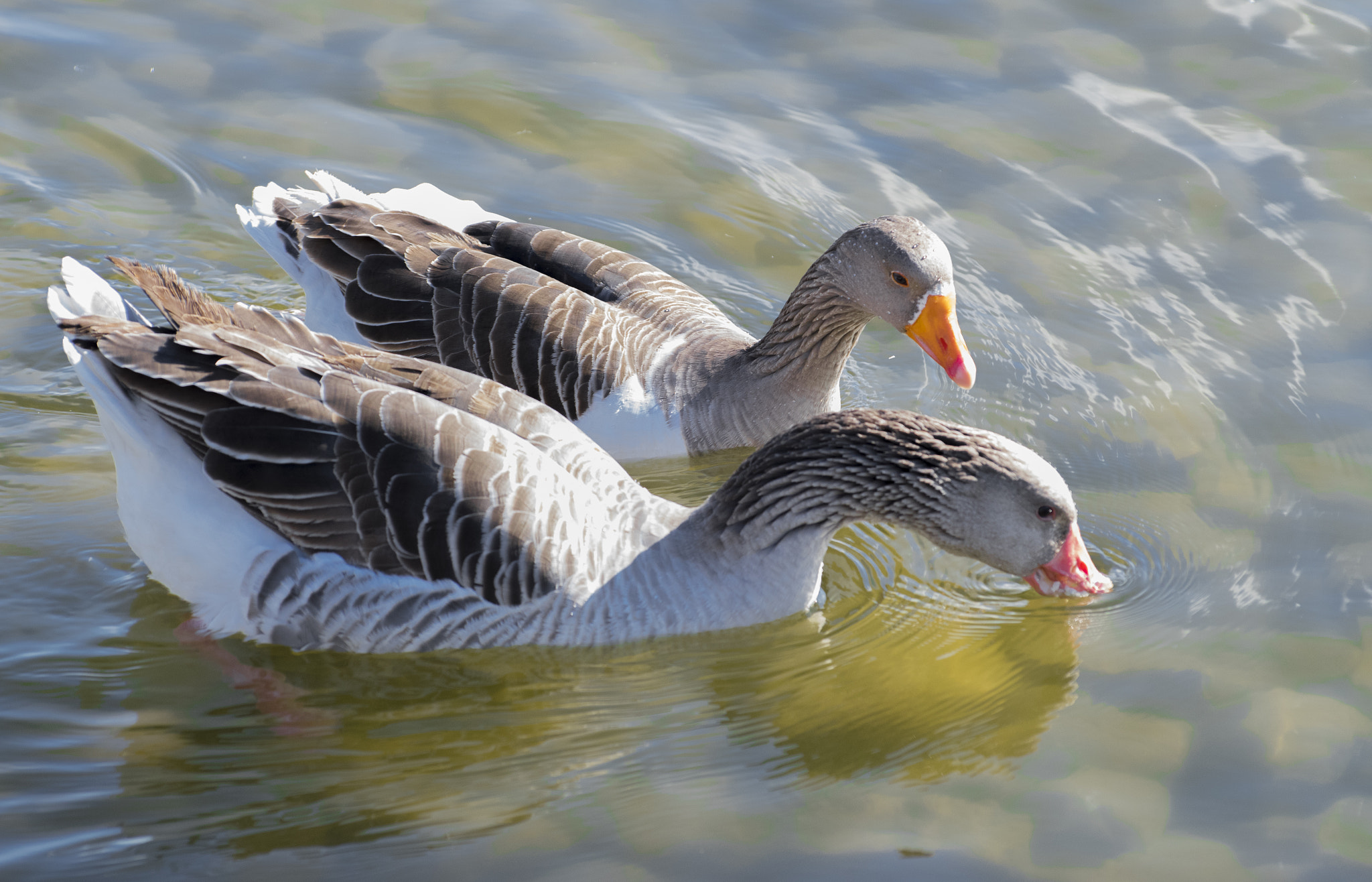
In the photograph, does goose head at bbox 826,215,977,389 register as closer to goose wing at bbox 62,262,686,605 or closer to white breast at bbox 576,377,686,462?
white breast at bbox 576,377,686,462

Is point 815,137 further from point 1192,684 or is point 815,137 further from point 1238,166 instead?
point 1192,684

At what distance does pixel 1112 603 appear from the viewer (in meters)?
5.44

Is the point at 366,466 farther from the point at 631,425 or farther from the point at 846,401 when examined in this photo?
the point at 846,401

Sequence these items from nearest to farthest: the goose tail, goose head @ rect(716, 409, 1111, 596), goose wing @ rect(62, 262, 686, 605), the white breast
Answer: goose wing @ rect(62, 262, 686, 605) < goose head @ rect(716, 409, 1111, 596) < the goose tail < the white breast

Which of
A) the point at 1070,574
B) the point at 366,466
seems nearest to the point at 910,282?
the point at 1070,574

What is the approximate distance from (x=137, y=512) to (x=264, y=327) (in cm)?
86

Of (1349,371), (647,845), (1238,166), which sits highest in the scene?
(1238,166)

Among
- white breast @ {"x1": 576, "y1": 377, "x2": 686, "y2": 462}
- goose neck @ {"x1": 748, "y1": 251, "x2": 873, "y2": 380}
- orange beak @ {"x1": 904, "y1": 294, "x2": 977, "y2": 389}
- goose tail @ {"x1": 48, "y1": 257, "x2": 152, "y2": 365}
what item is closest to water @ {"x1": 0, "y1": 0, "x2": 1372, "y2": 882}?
white breast @ {"x1": 576, "y1": 377, "x2": 686, "y2": 462}

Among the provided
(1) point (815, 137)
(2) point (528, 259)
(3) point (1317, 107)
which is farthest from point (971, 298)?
(3) point (1317, 107)

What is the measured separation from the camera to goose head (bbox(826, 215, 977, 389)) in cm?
623

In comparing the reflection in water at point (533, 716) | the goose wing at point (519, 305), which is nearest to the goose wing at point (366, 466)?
the reflection in water at point (533, 716)

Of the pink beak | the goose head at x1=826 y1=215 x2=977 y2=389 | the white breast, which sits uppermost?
the goose head at x1=826 y1=215 x2=977 y2=389

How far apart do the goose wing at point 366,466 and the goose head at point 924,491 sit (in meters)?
0.60

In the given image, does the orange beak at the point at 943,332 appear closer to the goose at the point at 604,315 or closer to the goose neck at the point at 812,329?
the goose at the point at 604,315
